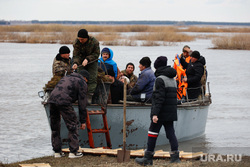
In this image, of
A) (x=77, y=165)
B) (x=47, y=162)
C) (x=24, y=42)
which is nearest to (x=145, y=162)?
(x=77, y=165)

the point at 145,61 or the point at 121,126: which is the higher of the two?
the point at 145,61

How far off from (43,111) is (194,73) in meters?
6.40

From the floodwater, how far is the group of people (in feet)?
4.92

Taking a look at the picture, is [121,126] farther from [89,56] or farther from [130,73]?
[130,73]

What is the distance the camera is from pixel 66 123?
8008 millimetres

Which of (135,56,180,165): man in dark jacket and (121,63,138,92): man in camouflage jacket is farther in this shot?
(121,63,138,92): man in camouflage jacket

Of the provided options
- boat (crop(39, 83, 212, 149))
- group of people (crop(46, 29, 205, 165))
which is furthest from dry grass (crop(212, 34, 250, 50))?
boat (crop(39, 83, 212, 149))

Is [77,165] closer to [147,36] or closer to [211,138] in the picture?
[211,138]

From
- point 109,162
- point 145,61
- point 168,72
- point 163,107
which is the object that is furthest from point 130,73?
point 163,107

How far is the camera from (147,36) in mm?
51656

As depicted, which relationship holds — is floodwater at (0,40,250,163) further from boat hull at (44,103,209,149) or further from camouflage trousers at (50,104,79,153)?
camouflage trousers at (50,104,79,153)

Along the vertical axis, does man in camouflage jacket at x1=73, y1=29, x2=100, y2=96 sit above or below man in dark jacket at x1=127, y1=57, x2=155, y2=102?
above

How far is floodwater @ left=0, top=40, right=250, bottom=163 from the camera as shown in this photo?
10.7m

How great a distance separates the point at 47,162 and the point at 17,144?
10.1 feet
